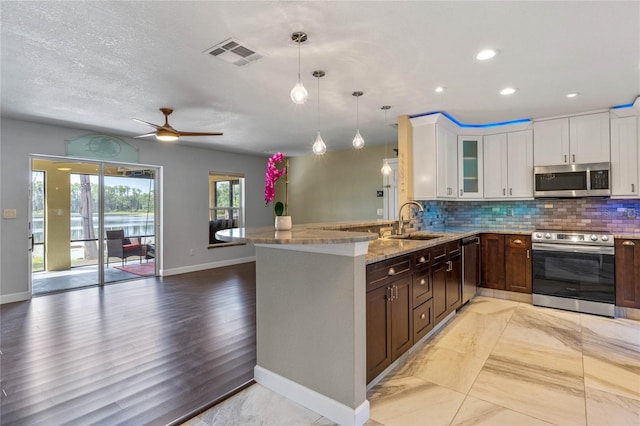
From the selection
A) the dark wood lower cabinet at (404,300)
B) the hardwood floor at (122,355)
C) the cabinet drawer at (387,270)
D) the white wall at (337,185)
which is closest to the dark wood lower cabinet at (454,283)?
the dark wood lower cabinet at (404,300)

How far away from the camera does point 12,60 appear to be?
273 cm

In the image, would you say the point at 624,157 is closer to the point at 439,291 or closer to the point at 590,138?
the point at 590,138

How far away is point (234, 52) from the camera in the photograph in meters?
2.60

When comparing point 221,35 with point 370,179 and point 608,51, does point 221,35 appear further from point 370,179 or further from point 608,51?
point 370,179

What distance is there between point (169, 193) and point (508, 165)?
5.96m

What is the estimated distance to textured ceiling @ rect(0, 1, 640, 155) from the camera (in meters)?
2.08

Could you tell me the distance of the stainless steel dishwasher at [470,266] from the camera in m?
3.95

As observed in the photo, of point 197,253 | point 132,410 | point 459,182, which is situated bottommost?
point 132,410

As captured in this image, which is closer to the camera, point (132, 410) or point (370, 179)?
point (132, 410)

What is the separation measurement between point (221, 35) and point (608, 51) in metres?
3.05

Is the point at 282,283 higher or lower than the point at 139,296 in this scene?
higher

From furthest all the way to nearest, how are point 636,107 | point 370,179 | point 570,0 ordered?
point 370,179
point 636,107
point 570,0

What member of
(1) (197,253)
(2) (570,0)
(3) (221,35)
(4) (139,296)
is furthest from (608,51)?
(1) (197,253)

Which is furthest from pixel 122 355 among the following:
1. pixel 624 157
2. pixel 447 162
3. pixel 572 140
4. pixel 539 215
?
pixel 624 157
